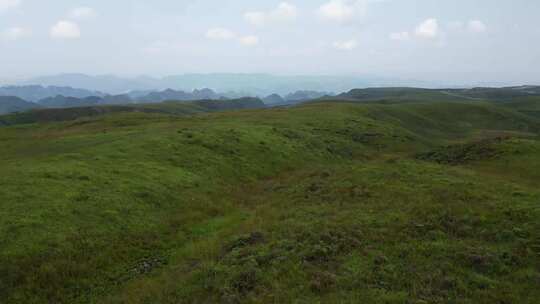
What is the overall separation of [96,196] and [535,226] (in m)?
23.5

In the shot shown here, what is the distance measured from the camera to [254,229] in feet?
67.4

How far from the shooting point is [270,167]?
38906mm

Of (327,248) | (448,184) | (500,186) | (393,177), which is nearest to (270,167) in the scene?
(393,177)

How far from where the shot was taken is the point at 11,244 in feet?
55.9

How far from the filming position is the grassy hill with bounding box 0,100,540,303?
14.0 metres

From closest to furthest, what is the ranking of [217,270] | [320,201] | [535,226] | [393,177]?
[217,270]
[535,226]
[320,201]
[393,177]

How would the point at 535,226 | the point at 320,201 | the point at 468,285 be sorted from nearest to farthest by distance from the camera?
the point at 468,285, the point at 535,226, the point at 320,201

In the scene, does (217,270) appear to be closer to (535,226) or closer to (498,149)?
(535,226)

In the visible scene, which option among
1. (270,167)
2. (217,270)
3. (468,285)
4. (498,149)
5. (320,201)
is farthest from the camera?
(498,149)

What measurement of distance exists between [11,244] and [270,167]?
24839 mm

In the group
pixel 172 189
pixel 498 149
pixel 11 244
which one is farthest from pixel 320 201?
pixel 498 149

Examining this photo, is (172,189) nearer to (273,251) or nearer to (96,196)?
(96,196)

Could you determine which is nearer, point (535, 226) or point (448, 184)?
point (535, 226)

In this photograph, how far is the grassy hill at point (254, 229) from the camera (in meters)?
14.0
